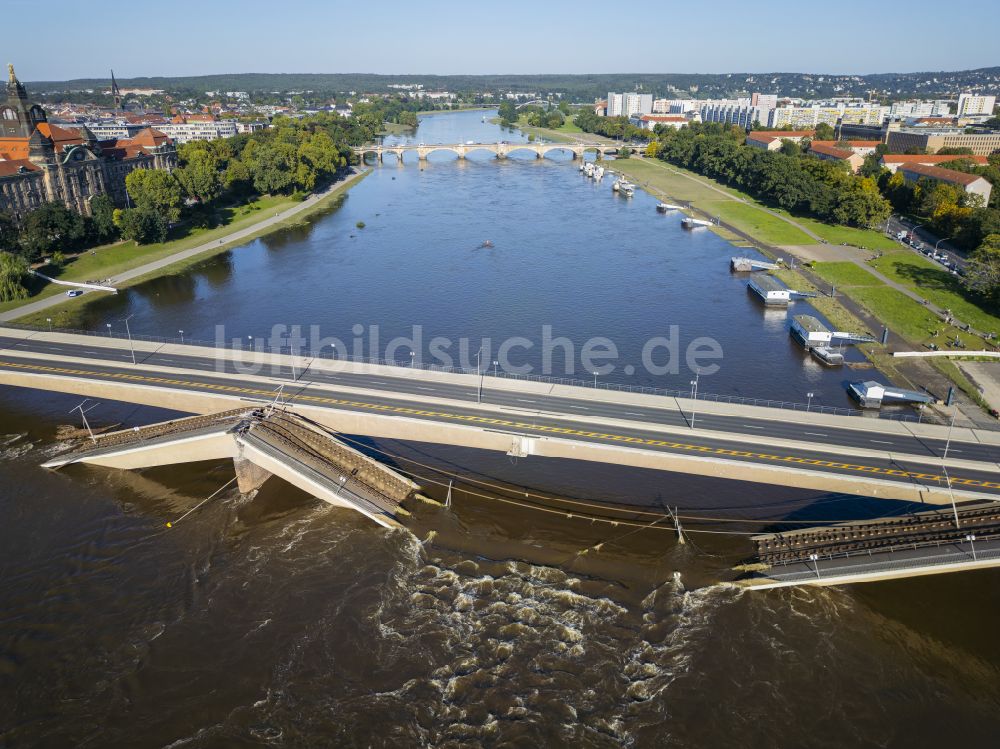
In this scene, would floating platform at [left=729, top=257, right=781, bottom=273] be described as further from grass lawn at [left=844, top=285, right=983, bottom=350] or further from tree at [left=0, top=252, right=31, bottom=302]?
tree at [left=0, top=252, right=31, bottom=302]

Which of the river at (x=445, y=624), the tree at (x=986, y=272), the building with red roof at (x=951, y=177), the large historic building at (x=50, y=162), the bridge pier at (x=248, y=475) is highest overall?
the large historic building at (x=50, y=162)

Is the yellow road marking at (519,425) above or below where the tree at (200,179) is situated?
below

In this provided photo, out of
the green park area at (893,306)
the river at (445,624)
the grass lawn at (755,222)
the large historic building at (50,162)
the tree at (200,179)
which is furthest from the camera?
the tree at (200,179)

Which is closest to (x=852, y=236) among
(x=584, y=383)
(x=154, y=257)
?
(x=584, y=383)

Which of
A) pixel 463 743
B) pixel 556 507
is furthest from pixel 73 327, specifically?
pixel 463 743

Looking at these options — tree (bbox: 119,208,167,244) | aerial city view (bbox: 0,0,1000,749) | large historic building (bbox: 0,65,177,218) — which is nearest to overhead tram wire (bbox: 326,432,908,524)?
aerial city view (bbox: 0,0,1000,749)

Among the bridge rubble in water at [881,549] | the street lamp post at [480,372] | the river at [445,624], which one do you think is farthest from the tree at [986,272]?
the street lamp post at [480,372]

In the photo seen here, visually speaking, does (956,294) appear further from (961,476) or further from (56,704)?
(56,704)

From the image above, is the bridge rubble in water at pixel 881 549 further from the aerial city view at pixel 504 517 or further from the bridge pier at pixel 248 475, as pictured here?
the bridge pier at pixel 248 475
